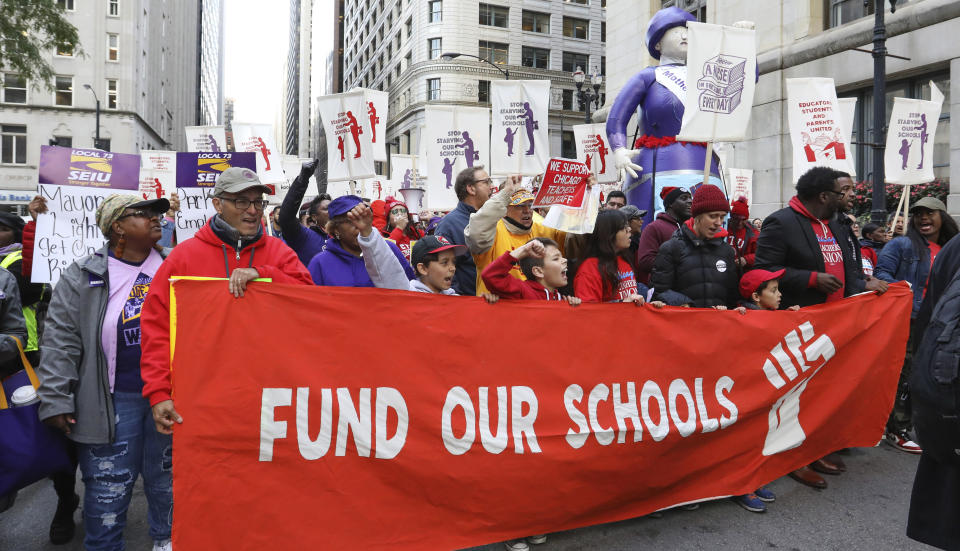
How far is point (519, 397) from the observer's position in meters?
3.48

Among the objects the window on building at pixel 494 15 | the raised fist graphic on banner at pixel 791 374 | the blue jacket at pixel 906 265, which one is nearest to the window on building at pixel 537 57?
the window on building at pixel 494 15

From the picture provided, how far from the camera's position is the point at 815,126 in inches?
314

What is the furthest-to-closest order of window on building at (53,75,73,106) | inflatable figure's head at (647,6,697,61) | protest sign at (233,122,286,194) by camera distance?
window on building at (53,75,73,106) < protest sign at (233,122,286,194) < inflatable figure's head at (647,6,697,61)

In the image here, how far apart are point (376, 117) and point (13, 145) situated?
4049cm

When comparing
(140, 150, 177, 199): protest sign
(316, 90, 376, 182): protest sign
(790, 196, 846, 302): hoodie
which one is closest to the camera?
(790, 196, 846, 302): hoodie

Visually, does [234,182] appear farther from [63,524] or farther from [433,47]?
[433,47]

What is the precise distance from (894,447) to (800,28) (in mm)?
13706

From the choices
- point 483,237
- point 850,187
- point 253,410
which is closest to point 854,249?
point 850,187

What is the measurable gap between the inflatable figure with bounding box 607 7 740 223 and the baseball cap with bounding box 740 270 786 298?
80.6 inches

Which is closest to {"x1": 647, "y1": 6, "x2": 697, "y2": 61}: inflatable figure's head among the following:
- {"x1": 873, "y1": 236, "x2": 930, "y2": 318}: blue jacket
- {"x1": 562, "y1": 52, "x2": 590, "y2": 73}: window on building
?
{"x1": 873, "y1": 236, "x2": 930, "y2": 318}: blue jacket

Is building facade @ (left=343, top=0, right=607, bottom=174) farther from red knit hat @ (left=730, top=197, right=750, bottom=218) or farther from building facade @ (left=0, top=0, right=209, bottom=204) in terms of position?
red knit hat @ (left=730, top=197, right=750, bottom=218)

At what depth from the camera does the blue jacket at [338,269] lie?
3.80 m

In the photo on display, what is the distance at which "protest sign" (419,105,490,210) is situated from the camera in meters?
9.97

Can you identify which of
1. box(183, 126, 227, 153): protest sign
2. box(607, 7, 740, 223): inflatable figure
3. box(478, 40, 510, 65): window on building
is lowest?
box(607, 7, 740, 223): inflatable figure
